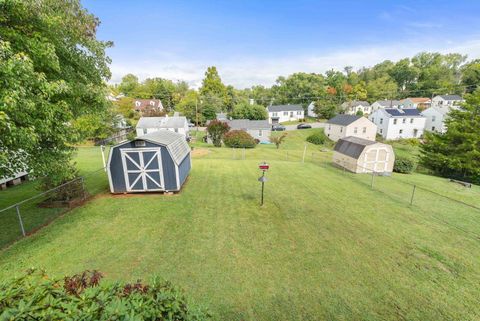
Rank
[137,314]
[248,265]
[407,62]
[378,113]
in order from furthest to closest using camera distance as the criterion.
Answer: [407,62] → [378,113] → [248,265] → [137,314]

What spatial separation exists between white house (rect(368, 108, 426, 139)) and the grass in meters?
37.5

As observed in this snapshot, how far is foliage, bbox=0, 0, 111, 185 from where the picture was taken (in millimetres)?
5398

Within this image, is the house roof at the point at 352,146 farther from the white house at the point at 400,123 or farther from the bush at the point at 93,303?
the white house at the point at 400,123

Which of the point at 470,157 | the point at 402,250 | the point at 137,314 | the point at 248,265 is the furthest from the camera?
the point at 470,157

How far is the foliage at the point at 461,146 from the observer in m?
20.2

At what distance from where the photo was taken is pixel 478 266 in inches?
253

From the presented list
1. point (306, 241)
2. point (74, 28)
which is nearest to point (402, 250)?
point (306, 241)

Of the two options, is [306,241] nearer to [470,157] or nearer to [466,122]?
[470,157]

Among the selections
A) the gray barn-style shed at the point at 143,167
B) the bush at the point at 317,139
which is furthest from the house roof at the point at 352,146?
the bush at the point at 317,139

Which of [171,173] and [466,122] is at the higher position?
[466,122]

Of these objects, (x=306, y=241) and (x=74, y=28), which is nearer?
(x=306, y=241)

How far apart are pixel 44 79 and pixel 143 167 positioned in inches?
221

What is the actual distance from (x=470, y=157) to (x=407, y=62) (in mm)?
89772

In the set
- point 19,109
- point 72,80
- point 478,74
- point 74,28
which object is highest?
point 478,74
